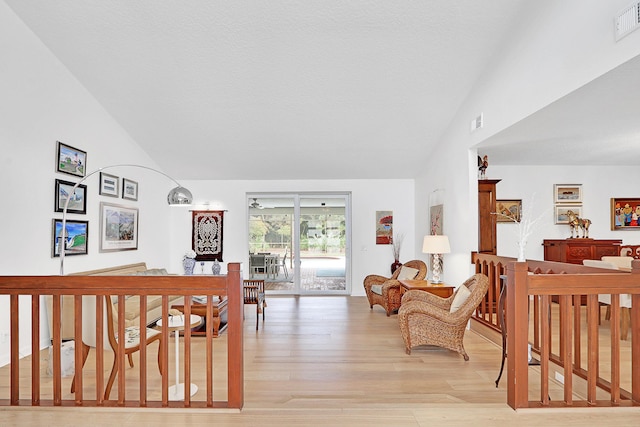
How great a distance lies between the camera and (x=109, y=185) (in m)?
5.80

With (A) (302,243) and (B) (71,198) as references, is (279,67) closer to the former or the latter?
(B) (71,198)

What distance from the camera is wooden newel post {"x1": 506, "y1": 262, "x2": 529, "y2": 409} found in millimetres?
2527

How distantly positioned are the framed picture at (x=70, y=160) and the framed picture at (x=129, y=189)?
1055 millimetres

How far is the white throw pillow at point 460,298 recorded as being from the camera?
427cm

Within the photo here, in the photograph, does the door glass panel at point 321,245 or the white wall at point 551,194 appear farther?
the door glass panel at point 321,245

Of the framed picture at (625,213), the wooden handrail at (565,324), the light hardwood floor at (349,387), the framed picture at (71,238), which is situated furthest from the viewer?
the framed picture at (625,213)

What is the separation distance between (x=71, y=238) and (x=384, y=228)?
18.2 feet

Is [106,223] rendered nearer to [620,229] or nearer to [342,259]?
[342,259]

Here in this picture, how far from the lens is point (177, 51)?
4.57 metres

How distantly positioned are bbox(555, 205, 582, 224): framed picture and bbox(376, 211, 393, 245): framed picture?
3.02 meters

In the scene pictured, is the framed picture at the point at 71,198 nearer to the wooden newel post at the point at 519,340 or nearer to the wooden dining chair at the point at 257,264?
the wooden dining chair at the point at 257,264

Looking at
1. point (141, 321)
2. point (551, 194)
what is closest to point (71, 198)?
point (141, 321)

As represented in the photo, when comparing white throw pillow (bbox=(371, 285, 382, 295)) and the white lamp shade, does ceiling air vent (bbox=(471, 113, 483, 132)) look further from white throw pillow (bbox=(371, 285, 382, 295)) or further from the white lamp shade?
white throw pillow (bbox=(371, 285, 382, 295))

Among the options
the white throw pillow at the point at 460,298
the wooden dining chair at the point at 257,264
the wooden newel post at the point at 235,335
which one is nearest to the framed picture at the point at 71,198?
the wooden newel post at the point at 235,335
